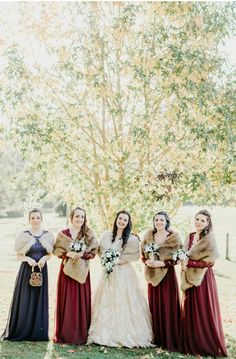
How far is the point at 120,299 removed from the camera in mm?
8695

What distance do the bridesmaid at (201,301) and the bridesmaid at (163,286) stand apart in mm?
207

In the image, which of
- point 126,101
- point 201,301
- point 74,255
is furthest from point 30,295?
point 126,101

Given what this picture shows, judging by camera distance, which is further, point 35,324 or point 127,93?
point 127,93

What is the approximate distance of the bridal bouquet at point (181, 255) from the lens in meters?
8.18

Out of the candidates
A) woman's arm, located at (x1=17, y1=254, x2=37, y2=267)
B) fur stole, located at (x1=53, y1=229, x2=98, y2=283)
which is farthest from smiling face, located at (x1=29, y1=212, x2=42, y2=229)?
woman's arm, located at (x1=17, y1=254, x2=37, y2=267)

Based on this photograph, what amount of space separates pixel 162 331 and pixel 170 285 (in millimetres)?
725

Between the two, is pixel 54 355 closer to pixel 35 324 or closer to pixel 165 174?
pixel 35 324

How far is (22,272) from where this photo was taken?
8734 millimetres

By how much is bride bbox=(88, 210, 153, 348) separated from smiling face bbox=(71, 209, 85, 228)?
49cm

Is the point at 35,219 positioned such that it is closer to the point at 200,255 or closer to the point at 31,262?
the point at 31,262

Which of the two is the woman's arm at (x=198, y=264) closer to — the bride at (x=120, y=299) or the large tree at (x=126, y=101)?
the bride at (x=120, y=299)

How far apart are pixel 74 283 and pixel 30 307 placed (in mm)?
787

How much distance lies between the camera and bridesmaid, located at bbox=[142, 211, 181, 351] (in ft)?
27.8

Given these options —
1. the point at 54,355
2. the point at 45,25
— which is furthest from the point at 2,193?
the point at 54,355
